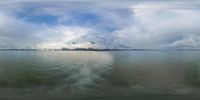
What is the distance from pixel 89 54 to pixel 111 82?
2510 mm

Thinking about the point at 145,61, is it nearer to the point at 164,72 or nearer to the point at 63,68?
the point at 164,72

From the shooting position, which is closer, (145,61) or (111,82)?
(111,82)

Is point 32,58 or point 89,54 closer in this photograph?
point 89,54

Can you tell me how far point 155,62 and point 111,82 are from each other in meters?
3.23

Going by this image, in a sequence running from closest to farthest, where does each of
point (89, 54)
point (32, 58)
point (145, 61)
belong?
point (89, 54) → point (32, 58) → point (145, 61)

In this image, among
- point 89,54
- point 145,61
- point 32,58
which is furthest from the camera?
point 145,61

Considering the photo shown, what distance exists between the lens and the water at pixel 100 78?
3119 centimetres

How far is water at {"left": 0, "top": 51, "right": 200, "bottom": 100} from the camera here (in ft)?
102

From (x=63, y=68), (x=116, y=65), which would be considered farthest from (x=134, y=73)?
(x=63, y=68)

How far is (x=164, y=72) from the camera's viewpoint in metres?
33.8

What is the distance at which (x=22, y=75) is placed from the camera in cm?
3303

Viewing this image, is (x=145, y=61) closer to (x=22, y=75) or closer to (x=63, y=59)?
(x=63, y=59)

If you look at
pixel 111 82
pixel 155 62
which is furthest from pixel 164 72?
pixel 111 82

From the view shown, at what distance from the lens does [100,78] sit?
104ft
